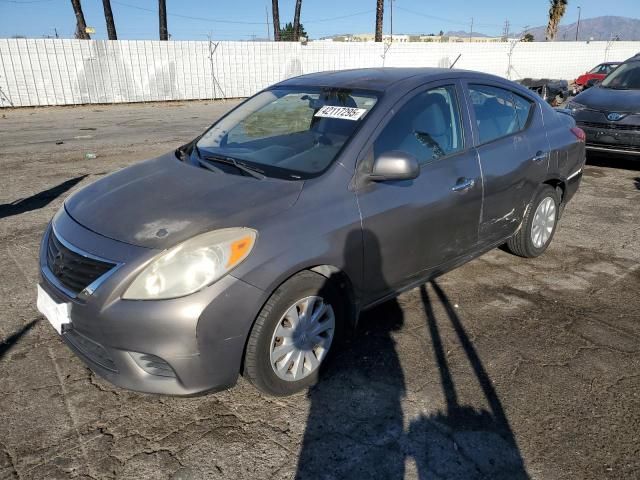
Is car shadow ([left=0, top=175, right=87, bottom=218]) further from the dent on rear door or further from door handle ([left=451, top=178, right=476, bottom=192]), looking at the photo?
the dent on rear door

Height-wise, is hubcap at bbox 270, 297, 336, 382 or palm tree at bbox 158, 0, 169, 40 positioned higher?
palm tree at bbox 158, 0, 169, 40

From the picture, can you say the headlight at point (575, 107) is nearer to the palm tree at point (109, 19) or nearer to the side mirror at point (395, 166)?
the side mirror at point (395, 166)

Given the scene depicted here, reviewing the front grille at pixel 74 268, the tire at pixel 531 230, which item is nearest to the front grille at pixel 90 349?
the front grille at pixel 74 268

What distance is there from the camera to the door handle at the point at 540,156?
4.07 metres

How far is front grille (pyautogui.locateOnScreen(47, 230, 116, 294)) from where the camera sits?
2348mm

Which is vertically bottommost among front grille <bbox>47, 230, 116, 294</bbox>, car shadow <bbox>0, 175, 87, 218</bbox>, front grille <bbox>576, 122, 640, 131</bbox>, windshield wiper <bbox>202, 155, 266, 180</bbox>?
car shadow <bbox>0, 175, 87, 218</bbox>

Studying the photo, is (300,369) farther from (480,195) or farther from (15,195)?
(15,195)

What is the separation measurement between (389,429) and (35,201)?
218 inches

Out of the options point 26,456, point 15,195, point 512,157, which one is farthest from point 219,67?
point 26,456

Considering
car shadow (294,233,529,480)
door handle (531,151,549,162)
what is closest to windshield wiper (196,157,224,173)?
car shadow (294,233,529,480)

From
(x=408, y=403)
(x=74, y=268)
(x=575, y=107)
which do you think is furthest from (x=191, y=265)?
(x=575, y=107)

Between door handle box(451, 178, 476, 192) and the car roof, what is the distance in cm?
73

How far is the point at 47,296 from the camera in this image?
8.47ft

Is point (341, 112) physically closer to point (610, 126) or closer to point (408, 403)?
point (408, 403)
